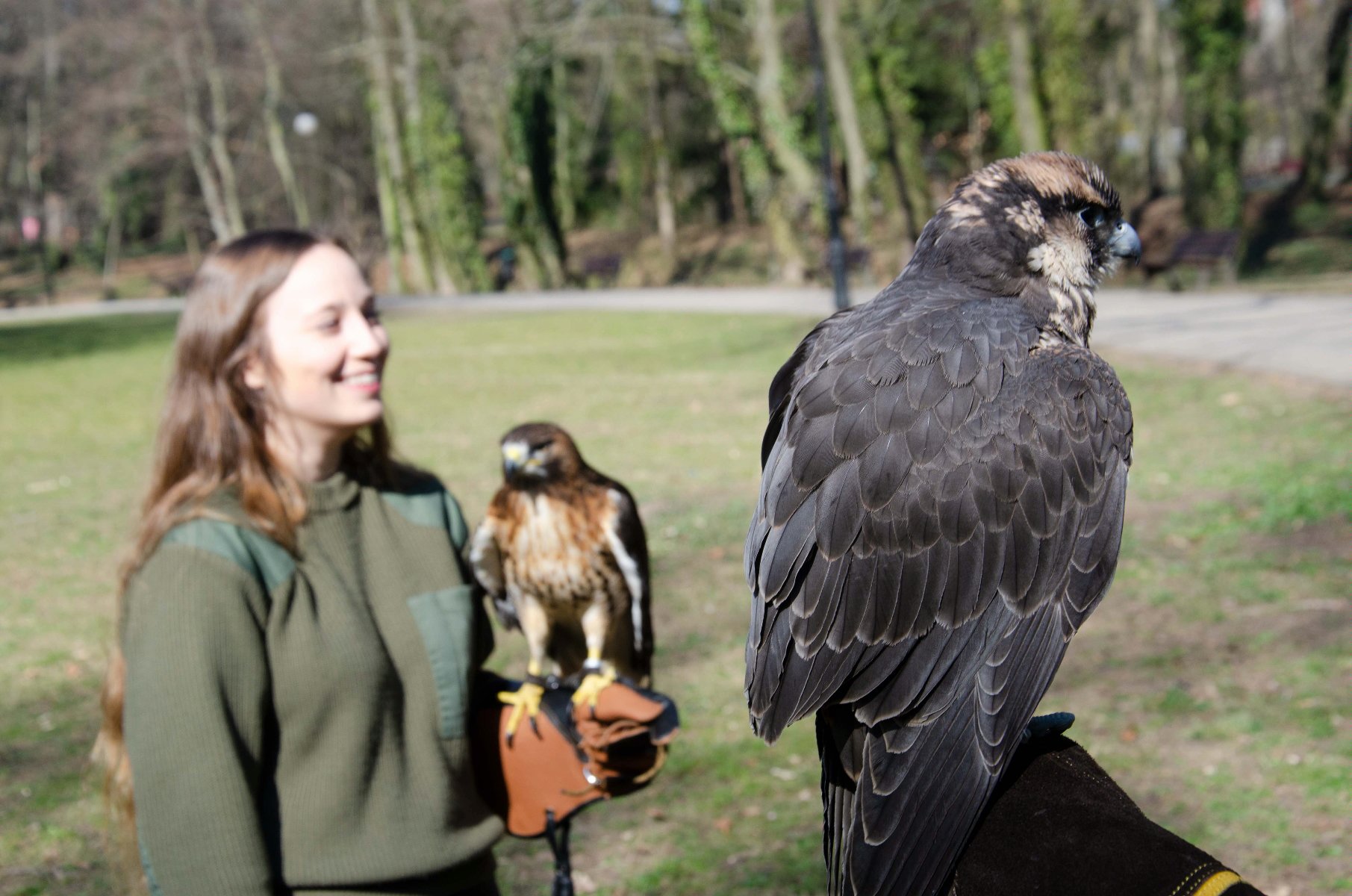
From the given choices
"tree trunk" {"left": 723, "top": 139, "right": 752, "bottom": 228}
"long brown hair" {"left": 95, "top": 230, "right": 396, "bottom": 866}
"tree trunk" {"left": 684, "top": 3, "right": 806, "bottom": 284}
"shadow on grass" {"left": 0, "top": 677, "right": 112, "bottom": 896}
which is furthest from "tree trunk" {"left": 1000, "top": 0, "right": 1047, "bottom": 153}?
"tree trunk" {"left": 723, "top": 139, "right": 752, "bottom": 228}

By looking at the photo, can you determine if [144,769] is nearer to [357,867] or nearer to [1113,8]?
[357,867]

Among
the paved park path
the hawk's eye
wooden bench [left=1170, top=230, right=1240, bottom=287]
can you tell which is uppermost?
the hawk's eye

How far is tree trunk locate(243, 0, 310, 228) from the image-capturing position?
36.6 m

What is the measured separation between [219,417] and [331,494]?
0.29 metres

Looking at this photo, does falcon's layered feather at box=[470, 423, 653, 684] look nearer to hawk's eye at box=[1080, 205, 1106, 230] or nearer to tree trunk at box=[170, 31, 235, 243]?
hawk's eye at box=[1080, 205, 1106, 230]

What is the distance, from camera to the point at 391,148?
118 feet

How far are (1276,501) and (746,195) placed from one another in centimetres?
3392

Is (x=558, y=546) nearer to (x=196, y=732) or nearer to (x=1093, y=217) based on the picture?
(x=196, y=732)

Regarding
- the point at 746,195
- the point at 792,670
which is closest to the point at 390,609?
the point at 792,670

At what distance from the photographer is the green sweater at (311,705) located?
217 cm

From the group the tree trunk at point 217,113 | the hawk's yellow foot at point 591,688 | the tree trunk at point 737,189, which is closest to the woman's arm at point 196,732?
the hawk's yellow foot at point 591,688

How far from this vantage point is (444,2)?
32.3m

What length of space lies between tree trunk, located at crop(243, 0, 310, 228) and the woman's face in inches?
1414

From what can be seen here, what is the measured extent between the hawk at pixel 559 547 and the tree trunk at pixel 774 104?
78.3 feet
